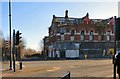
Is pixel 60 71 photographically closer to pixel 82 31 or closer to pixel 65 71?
pixel 65 71

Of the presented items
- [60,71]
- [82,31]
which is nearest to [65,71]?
[60,71]

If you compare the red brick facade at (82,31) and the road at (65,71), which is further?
the red brick facade at (82,31)

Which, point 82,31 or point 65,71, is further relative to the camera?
point 82,31

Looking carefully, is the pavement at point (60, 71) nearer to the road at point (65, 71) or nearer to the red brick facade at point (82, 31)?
the road at point (65, 71)

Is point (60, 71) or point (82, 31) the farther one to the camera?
point (82, 31)

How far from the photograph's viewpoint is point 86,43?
9706cm

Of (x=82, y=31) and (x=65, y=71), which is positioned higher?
(x=82, y=31)

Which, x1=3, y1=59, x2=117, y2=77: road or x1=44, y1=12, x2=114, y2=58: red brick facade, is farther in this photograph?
x1=44, y1=12, x2=114, y2=58: red brick facade

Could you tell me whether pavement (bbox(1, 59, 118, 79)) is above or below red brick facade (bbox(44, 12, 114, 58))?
below

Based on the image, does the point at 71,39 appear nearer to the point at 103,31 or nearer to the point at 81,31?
the point at 81,31

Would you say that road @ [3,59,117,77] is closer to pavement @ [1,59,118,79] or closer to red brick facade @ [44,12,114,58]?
pavement @ [1,59,118,79]

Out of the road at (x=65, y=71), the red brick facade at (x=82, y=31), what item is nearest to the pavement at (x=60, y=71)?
the road at (x=65, y=71)

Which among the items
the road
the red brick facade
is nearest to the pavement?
the road

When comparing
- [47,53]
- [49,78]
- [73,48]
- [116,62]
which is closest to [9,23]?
[49,78]
